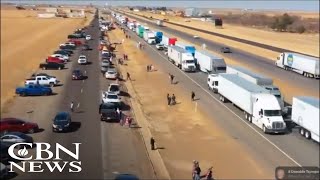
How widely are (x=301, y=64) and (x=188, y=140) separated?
36445 millimetres

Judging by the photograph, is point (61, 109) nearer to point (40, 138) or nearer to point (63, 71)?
point (40, 138)

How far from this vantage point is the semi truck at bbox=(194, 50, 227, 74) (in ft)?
177

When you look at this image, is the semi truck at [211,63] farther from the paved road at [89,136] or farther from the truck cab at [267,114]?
the truck cab at [267,114]

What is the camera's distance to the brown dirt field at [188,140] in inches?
884

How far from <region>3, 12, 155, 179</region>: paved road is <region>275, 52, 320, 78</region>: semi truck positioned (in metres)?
26.9

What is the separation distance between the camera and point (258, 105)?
102 feet

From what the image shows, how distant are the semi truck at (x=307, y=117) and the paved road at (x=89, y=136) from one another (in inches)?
416

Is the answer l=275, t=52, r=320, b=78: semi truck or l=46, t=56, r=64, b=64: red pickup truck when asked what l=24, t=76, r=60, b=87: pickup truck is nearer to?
l=46, t=56, r=64, b=64: red pickup truck

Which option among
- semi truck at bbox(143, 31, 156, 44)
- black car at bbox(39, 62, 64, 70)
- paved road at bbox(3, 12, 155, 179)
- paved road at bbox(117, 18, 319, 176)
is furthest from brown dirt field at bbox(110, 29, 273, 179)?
semi truck at bbox(143, 31, 156, 44)

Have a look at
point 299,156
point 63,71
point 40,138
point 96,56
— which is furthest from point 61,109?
point 96,56

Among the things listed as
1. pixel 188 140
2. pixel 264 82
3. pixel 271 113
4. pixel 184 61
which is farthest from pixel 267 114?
pixel 184 61

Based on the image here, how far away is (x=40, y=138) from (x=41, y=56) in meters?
43.1

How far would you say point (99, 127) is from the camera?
99.3 ft

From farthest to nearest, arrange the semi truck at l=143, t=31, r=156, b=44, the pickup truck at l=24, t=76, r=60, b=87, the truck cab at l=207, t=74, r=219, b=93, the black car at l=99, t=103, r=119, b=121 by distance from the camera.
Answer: the semi truck at l=143, t=31, r=156, b=44 → the pickup truck at l=24, t=76, r=60, b=87 → the truck cab at l=207, t=74, r=219, b=93 → the black car at l=99, t=103, r=119, b=121
